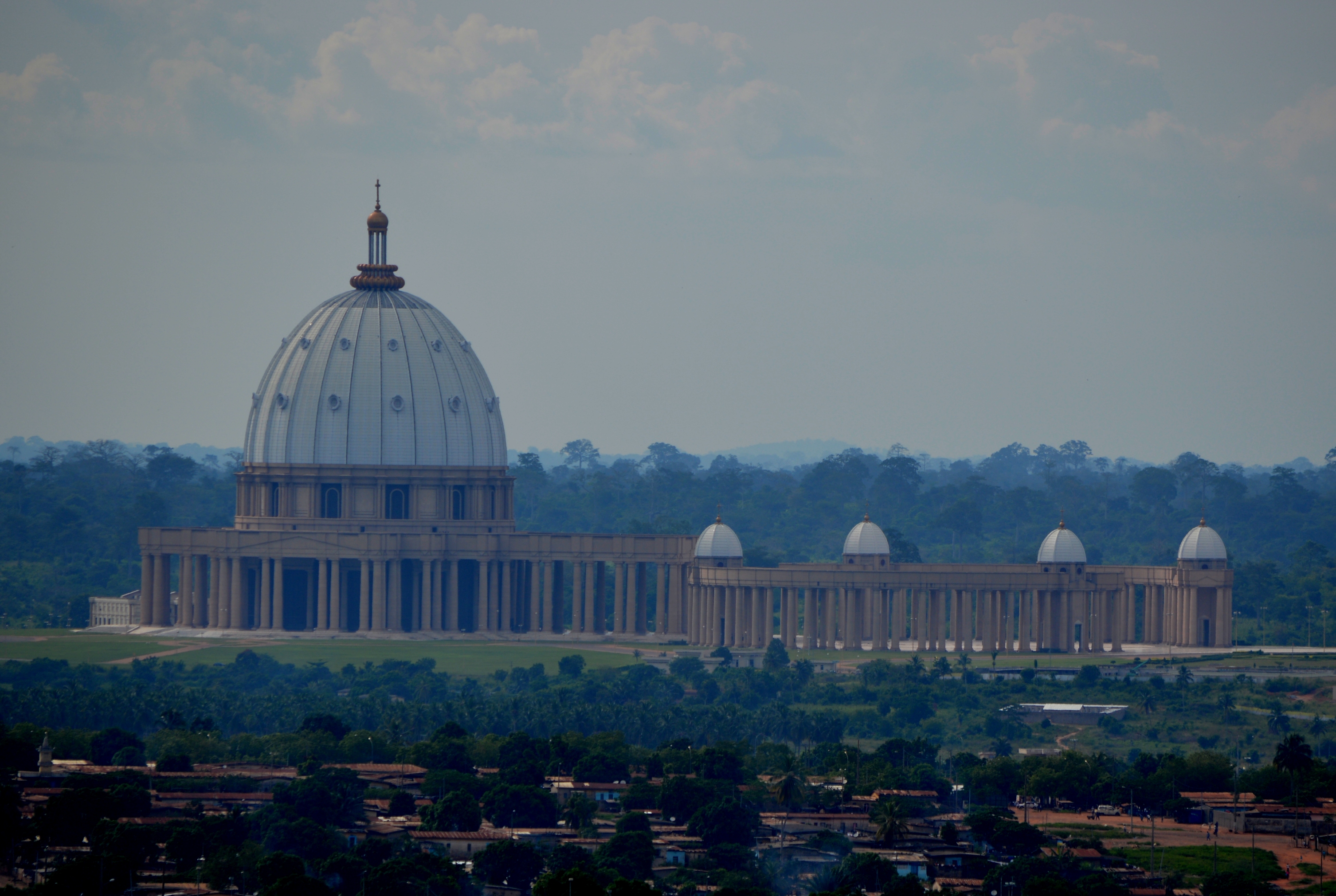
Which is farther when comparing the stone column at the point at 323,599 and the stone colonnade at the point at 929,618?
the stone column at the point at 323,599

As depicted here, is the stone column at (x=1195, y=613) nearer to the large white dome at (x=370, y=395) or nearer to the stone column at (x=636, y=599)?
the stone column at (x=636, y=599)

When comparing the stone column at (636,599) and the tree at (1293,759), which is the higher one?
the stone column at (636,599)

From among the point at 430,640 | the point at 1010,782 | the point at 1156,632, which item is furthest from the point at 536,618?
the point at 1010,782

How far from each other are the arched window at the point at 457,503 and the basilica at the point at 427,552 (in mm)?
125

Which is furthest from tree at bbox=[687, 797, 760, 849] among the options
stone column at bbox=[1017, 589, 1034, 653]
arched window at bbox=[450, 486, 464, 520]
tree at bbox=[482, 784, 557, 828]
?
arched window at bbox=[450, 486, 464, 520]

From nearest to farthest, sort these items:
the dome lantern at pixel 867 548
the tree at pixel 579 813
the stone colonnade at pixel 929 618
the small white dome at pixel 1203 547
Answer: the tree at pixel 579 813
the stone colonnade at pixel 929 618
the dome lantern at pixel 867 548
the small white dome at pixel 1203 547

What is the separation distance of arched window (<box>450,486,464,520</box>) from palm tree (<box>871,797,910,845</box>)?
2713 inches

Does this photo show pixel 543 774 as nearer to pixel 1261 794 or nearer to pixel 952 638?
pixel 1261 794

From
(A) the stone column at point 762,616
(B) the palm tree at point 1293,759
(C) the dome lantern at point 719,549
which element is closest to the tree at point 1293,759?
(B) the palm tree at point 1293,759

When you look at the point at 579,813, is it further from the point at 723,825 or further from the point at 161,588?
the point at 161,588

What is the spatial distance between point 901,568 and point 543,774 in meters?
51.8

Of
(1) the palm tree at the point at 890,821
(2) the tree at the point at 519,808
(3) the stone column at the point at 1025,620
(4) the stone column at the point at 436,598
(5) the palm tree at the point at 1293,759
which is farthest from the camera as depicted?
(4) the stone column at the point at 436,598

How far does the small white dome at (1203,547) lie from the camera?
15938cm

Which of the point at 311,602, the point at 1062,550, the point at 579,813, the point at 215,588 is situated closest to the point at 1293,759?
the point at 579,813
